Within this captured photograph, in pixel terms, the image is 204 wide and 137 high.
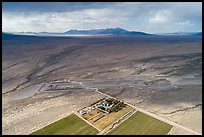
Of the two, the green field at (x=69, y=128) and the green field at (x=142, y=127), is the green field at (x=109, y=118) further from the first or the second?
the green field at (x=142, y=127)

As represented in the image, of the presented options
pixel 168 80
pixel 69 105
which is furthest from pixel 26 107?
pixel 168 80

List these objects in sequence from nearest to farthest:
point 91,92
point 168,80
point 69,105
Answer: point 69,105
point 91,92
point 168,80

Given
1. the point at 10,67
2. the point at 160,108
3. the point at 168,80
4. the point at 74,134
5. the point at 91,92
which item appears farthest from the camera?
the point at 10,67

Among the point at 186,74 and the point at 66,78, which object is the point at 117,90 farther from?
the point at 186,74

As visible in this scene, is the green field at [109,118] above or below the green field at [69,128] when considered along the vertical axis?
above

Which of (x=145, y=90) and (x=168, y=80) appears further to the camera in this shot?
(x=168, y=80)

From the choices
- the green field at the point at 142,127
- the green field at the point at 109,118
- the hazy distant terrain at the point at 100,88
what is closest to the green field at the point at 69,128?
the green field at the point at 109,118
